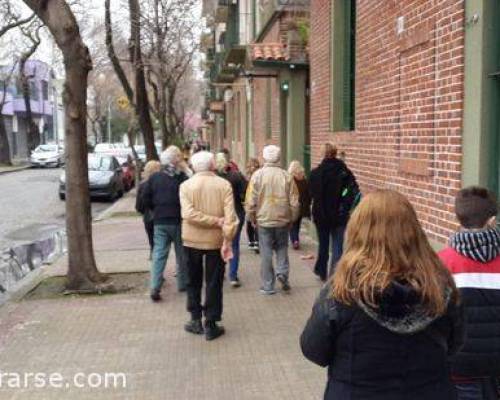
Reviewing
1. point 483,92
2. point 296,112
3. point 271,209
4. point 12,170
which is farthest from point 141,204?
point 12,170

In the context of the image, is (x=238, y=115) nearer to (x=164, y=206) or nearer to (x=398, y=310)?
(x=164, y=206)

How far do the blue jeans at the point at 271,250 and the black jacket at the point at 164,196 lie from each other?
3.27 feet

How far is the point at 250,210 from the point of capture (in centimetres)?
812

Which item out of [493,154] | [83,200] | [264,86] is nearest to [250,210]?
[83,200]

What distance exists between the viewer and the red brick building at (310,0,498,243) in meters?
5.79

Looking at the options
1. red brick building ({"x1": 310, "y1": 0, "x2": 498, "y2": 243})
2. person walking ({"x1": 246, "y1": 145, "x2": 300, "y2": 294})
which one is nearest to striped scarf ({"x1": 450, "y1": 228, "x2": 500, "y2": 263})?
red brick building ({"x1": 310, "y1": 0, "x2": 498, "y2": 243})

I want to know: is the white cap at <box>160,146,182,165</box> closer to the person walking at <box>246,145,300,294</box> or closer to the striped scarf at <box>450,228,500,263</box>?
the person walking at <box>246,145,300,294</box>

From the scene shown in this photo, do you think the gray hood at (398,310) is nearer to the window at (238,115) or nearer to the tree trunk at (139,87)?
the tree trunk at (139,87)

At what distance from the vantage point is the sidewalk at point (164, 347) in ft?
16.9

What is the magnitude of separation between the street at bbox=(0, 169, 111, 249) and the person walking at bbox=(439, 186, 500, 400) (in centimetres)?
1158

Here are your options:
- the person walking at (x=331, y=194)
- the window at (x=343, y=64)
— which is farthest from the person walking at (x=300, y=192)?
the person walking at (x=331, y=194)

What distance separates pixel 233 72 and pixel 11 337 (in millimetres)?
18411

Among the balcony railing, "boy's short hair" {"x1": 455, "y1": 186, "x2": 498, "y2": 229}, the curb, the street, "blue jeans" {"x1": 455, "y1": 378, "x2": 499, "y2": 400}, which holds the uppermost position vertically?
the balcony railing

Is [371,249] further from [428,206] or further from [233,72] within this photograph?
[233,72]
